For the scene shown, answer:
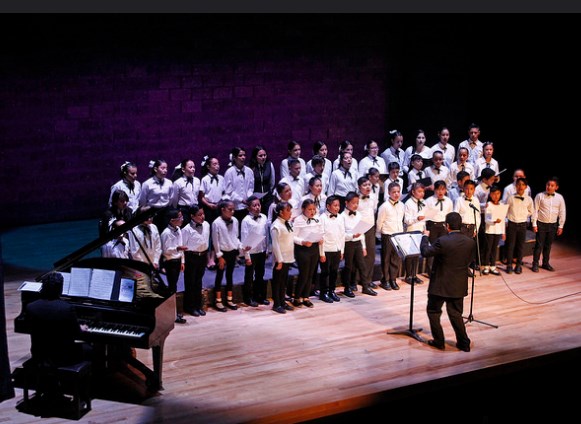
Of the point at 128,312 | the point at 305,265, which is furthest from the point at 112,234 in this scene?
the point at 305,265

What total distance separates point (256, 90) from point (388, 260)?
12.6 feet

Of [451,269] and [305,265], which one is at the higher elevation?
[451,269]

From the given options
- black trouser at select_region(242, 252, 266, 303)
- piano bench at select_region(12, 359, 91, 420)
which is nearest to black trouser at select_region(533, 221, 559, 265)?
black trouser at select_region(242, 252, 266, 303)

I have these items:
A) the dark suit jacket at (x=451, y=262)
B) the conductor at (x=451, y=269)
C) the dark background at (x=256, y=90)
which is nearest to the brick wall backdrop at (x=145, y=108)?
the dark background at (x=256, y=90)

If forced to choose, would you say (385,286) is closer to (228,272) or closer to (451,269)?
(228,272)

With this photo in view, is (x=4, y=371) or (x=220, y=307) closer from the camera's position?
(x=4, y=371)

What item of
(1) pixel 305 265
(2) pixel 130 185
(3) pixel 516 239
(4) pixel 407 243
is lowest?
(1) pixel 305 265

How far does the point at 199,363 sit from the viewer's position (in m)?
7.22

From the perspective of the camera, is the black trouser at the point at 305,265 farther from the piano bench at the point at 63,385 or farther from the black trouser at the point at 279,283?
the piano bench at the point at 63,385

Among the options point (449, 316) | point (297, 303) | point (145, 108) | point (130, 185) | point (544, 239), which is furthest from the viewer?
point (145, 108)

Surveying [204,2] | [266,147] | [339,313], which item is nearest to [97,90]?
[266,147]

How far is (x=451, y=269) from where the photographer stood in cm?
732

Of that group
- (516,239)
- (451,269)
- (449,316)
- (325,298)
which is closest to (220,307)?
(325,298)

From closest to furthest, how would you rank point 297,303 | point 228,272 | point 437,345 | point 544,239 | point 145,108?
point 437,345 < point 228,272 < point 297,303 < point 544,239 < point 145,108
